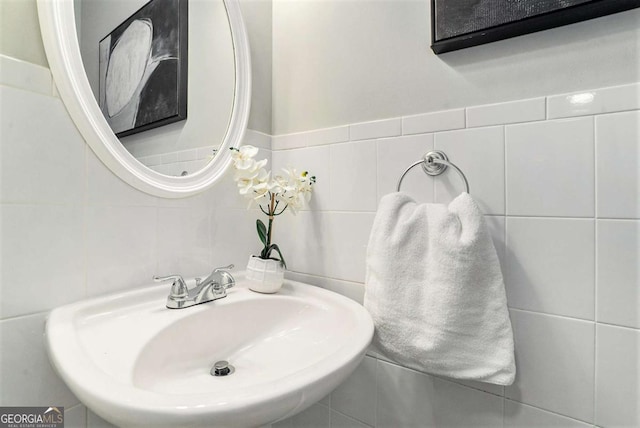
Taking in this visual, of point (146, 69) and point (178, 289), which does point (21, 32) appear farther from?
A: point (178, 289)

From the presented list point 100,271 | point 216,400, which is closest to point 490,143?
point 216,400

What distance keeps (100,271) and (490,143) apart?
3.21ft

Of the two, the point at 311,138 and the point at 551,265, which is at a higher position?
the point at 311,138

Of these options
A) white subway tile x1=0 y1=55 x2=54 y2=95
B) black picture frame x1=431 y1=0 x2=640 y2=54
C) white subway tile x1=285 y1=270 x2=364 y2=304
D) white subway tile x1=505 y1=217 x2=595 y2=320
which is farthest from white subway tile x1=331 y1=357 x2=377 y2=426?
white subway tile x1=0 y1=55 x2=54 y2=95

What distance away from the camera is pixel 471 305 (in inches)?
26.3

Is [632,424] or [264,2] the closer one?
[632,424]

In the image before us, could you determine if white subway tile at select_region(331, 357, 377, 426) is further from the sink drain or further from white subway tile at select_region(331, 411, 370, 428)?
the sink drain

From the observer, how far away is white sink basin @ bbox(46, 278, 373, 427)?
39 cm

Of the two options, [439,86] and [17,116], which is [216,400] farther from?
[439,86]

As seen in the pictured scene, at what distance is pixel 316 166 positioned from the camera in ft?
3.35

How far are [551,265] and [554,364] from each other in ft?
0.72

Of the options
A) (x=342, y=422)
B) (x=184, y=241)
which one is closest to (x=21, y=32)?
(x=184, y=241)

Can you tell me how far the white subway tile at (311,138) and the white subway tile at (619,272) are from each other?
26.4 inches

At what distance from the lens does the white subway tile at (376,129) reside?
86cm
